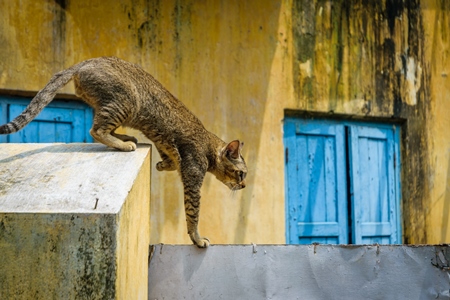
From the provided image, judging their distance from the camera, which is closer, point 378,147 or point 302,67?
point 302,67

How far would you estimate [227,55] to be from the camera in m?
7.49

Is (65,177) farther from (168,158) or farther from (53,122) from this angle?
(53,122)

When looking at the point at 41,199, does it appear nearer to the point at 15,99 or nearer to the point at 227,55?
the point at 15,99

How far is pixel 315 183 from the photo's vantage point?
25.9 ft

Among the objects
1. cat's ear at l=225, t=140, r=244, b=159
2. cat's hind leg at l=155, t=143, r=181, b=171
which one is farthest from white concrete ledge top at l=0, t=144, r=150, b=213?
cat's ear at l=225, t=140, r=244, b=159

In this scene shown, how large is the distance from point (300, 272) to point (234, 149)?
119 cm

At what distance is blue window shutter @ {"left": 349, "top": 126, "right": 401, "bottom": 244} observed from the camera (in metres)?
8.05

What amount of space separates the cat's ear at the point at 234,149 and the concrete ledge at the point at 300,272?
992mm

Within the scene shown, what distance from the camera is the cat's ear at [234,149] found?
16.8 ft

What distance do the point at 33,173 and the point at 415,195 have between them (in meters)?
6.03

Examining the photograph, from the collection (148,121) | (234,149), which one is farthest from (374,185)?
(148,121)

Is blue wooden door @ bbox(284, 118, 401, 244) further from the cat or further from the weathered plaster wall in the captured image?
the cat

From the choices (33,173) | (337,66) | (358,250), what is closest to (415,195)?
(337,66)

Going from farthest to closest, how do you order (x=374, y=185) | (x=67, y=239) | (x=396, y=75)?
(x=396, y=75), (x=374, y=185), (x=67, y=239)
